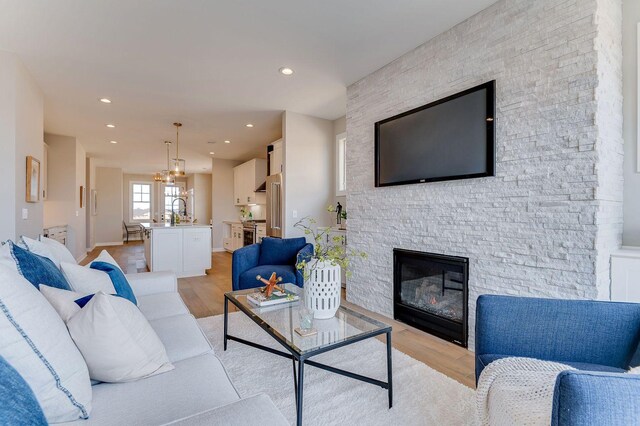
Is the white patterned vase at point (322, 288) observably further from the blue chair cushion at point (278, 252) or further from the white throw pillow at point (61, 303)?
the blue chair cushion at point (278, 252)

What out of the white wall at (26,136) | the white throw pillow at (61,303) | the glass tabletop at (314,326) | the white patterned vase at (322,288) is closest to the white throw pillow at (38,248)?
the white throw pillow at (61,303)

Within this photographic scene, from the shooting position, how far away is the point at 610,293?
1942mm

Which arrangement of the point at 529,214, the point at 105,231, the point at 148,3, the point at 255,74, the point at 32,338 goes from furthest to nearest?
the point at 105,231 → the point at 255,74 → the point at 148,3 → the point at 529,214 → the point at 32,338

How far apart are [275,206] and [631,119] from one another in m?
4.14

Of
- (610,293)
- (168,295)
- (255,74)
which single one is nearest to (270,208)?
(255,74)

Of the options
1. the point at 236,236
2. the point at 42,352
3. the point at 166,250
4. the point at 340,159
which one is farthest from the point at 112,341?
the point at 236,236

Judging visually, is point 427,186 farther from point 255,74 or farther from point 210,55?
point 210,55

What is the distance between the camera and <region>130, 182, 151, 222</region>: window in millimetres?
11391

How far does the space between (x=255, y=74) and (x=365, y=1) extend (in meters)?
1.59

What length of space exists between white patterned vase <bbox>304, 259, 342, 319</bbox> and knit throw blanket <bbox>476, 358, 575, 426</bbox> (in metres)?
0.88

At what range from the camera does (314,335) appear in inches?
64.4

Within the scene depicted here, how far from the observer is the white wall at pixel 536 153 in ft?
6.12

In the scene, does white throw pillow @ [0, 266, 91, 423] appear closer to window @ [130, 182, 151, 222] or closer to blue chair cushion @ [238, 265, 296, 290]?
blue chair cushion @ [238, 265, 296, 290]

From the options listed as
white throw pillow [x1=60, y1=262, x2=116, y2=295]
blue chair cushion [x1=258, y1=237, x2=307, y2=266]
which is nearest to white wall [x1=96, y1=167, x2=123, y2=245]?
blue chair cushion [x1=258, y1=237, x2=307, y2=266]
